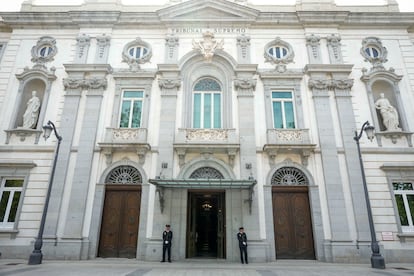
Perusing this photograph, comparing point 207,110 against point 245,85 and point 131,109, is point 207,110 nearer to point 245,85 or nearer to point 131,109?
point 245,85

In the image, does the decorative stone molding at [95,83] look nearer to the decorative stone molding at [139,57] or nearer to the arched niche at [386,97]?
the decorative stone molding at [139,57]

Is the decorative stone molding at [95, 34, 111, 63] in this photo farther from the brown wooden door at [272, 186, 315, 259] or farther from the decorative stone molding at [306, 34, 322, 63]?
the brown wooden door at [272, 186, 315, 259]

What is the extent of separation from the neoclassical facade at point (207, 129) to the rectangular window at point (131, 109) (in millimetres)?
120

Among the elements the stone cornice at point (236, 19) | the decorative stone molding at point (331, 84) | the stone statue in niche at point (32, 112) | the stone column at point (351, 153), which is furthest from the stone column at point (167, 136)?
the stone column at point (351, 153)

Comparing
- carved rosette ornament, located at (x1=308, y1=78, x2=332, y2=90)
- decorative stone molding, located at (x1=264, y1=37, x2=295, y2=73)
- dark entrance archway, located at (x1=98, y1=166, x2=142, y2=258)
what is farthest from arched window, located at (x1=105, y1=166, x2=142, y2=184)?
carved rosette ornament, located at (x1=308, y1=78, x2=332, y2=90)

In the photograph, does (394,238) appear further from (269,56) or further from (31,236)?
(31,236)

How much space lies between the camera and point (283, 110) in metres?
14.6

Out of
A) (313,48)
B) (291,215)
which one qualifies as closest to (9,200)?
(291,215)

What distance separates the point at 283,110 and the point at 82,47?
13091mm

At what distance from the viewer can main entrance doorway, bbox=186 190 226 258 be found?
13.1 meters

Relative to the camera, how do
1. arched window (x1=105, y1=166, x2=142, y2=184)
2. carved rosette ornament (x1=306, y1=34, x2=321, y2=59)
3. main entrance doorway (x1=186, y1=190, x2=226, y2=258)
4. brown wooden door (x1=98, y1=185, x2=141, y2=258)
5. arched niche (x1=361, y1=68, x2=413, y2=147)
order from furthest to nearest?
carved rosette ornament (x1=306, y1=34, x2=321, y2=59)
arched niche (x1=361, y1=68, x2=413, y2=147)
arched window (x1=105, y1=166, x2=142, y2=184)
main entrance doorway (x1=186, y1=190, x2=226, y2=258)
brown wooden door (x1=98, y1=185, x2=141, y2=258)

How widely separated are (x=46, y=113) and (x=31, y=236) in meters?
6.71

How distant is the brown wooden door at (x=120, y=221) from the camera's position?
40.9 ft

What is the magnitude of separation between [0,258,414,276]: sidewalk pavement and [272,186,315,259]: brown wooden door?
0.61 metres
